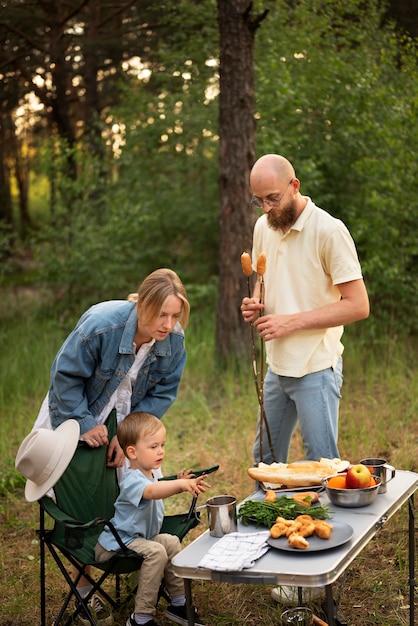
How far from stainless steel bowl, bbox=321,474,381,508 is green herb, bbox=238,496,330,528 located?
0.07 metres

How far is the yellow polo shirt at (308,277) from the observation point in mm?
3396

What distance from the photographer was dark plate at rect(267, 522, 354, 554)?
242 cm

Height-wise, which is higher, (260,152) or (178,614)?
(260,152)

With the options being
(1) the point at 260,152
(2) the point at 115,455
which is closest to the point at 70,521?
(2) the point at 115,455

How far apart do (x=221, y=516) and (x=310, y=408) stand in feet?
3.10

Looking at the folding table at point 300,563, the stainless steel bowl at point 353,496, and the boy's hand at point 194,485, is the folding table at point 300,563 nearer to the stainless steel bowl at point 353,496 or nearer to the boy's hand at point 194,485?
the stainless steel bowl at point 353,496

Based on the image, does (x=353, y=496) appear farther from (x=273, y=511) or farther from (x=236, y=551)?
(x=236, y=551)

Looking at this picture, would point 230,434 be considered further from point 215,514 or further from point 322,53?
point 322,53

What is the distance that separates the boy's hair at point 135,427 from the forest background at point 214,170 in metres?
1.20

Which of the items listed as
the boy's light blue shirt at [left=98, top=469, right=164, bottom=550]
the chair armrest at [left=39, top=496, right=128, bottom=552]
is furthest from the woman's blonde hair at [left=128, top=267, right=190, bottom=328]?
the chair armrest at [left=39, top=496, right=128, bottom=552]

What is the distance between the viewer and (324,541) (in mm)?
2473

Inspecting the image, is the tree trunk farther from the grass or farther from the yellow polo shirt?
the yellow polo shirt

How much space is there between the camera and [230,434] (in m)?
5.91

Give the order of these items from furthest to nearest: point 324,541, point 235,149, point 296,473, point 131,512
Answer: point 235,149, point 131,512, point 296,473, point 324,541
